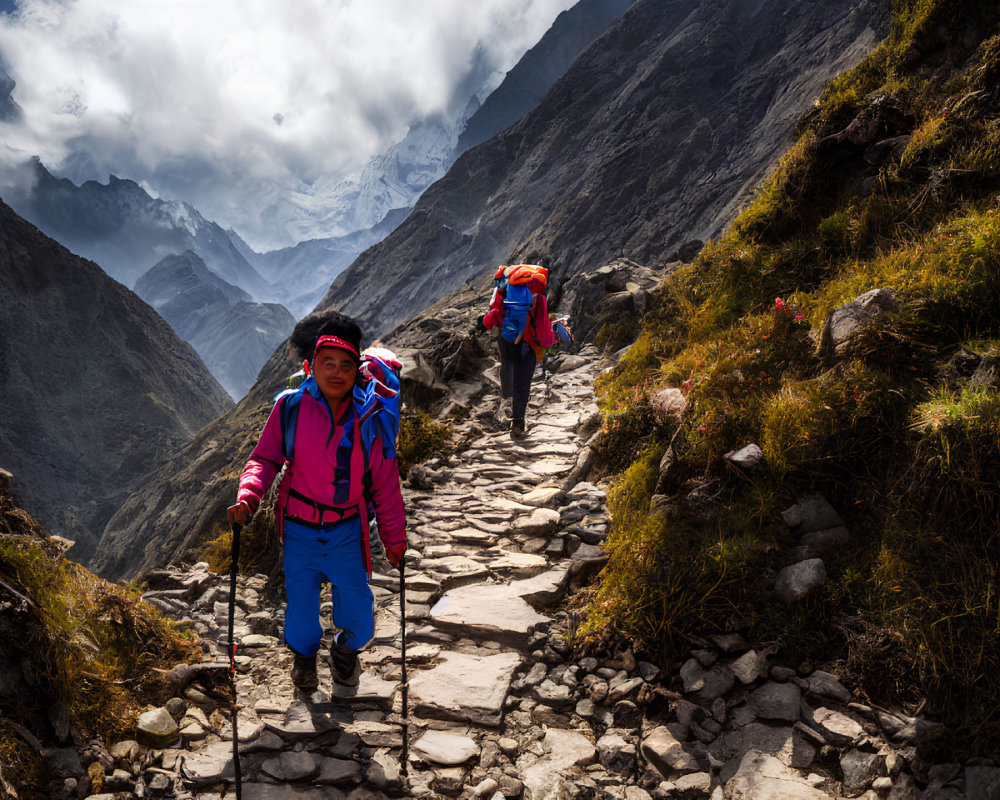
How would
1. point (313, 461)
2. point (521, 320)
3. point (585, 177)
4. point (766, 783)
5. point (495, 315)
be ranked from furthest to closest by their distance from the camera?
point (585, 177) → point (495, 315) → point (521, 320) → point (313, 461) → point (766, 783)

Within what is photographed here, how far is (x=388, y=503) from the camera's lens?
342cm

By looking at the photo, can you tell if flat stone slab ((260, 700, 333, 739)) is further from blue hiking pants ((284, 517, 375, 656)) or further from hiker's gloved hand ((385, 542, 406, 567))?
hiker's gloved hand ((385, 542, 406, 567))

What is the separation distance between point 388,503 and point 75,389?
16592 centimetres

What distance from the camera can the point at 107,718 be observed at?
8.81 feet

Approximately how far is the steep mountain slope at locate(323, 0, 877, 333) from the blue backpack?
35.8 metres

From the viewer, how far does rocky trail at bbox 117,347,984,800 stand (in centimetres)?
237

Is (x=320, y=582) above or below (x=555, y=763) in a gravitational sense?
above

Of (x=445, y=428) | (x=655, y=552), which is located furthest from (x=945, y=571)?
(x=445, y=428)

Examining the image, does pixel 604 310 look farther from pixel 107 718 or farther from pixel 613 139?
pixel 613 139

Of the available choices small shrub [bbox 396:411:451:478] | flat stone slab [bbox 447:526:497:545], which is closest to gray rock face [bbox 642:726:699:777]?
flat stone slab [bbox 447:526:497:545]

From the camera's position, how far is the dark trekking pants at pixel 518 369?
7918mm

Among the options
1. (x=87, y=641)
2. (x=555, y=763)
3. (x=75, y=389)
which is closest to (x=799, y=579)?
(x=555, y=763)

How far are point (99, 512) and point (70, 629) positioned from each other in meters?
145

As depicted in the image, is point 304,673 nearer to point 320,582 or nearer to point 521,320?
point 320,582
